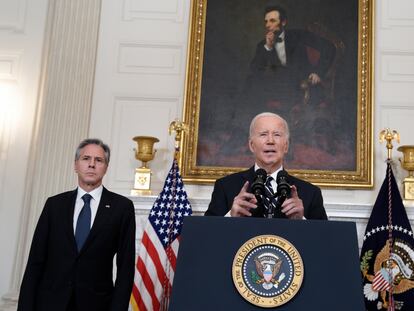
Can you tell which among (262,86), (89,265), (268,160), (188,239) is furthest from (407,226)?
(188,239)

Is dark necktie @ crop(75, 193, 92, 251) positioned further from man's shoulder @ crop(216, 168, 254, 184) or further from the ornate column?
the ornate column

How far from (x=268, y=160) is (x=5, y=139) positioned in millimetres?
3893

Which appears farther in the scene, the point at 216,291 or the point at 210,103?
the point at 210,103

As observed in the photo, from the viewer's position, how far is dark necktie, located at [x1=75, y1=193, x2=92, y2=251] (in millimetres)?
2928

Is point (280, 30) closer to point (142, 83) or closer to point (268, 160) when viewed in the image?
point (142, 83)

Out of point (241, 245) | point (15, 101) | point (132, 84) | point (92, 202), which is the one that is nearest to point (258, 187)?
point (241, 245)

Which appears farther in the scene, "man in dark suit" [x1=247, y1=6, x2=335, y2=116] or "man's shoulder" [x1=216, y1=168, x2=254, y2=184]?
"man in dark suit" [x1=247, y1=6, x2=335, y2=116]

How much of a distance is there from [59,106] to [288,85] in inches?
97.6

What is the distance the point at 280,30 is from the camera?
589 centimetres

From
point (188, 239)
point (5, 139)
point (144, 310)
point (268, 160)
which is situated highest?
point (5, 139)

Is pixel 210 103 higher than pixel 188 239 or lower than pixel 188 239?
higher

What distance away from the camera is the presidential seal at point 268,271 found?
1.74 metres

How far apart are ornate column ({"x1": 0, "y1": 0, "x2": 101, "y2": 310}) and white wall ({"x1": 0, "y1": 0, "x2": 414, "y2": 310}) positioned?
8 centimetres

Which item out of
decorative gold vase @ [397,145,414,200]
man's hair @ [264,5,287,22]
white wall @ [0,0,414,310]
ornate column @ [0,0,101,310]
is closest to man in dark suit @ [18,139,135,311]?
white wall @ [0,0,414,310]
